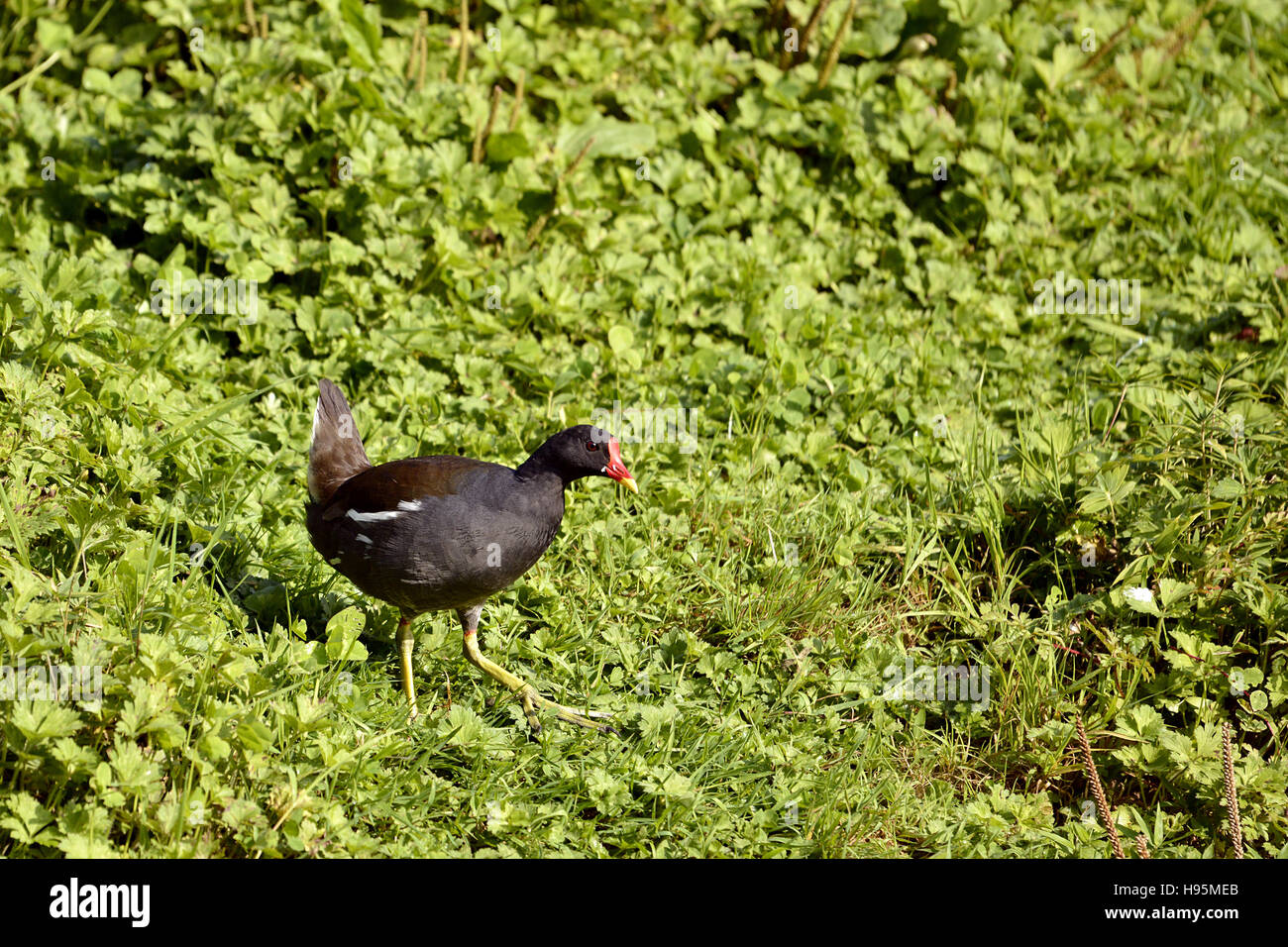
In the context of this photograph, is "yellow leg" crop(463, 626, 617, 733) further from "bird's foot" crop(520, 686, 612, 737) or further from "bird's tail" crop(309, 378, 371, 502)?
"bird's tail" crop(309, 378, 371, 502)

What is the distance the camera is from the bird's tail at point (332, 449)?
14.0ft

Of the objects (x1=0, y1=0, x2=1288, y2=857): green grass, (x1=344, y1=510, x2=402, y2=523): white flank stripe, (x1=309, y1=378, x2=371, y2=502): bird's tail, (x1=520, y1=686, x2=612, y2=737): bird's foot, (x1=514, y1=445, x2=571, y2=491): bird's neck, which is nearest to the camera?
(x1=0, y1=0, x2=1288, y2=857): green grass

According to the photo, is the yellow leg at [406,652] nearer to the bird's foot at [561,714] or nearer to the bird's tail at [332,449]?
the bird's foot at [561,714]

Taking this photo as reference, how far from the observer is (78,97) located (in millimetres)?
6594

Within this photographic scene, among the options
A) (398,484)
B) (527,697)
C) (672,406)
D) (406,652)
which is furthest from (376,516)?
(672,406)

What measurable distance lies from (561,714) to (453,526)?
2.65 ft

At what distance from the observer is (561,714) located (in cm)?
414

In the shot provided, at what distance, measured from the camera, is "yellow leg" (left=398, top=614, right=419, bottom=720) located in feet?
13.4

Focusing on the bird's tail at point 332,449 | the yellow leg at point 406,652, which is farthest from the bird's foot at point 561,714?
the bird's tail at point 332,449

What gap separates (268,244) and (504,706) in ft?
9.14

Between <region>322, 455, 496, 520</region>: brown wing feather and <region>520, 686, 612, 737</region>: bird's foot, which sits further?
<region>520, 686, 612, 737</region>: bird's foot

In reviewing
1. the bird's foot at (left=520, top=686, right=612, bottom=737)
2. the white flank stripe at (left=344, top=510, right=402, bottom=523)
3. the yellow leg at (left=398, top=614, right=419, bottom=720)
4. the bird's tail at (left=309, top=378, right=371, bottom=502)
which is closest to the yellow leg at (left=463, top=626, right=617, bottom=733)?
the bird's foot at (left=520, top=686, right=612, bottom=737)

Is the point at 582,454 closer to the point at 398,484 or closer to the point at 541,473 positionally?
the point at 541,473

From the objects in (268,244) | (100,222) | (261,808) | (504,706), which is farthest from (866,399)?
(100,222)
